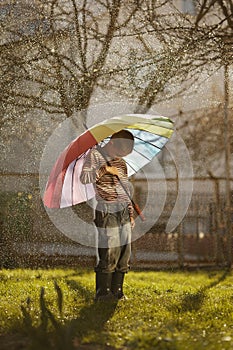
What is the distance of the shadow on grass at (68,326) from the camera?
222 cm

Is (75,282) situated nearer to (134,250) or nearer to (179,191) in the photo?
(134,250)

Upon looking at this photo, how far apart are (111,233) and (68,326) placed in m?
1.14

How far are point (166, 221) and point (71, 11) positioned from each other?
8.63 ft

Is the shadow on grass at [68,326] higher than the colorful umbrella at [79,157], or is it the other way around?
the colorful umbrella at [79,157]

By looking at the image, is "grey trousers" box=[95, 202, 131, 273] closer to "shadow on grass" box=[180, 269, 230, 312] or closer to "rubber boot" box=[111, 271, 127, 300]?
"rubber boot" box=[111, 271, 127, 300]

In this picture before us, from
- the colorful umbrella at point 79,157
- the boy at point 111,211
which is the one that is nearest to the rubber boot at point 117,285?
the boy at point 111,211

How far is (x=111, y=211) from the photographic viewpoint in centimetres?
382

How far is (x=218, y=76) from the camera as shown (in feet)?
21.6

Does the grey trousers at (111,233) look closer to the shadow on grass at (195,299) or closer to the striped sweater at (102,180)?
the striped sweater at (102,180)

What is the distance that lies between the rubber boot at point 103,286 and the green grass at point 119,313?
0.08 metres

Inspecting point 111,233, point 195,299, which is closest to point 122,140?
point 111,233

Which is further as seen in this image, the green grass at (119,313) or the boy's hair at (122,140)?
the boy's hair at (122,140)

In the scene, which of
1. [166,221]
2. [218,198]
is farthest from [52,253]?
[218,198]

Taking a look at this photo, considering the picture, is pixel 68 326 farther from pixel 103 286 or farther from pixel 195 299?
pixel 195 299
